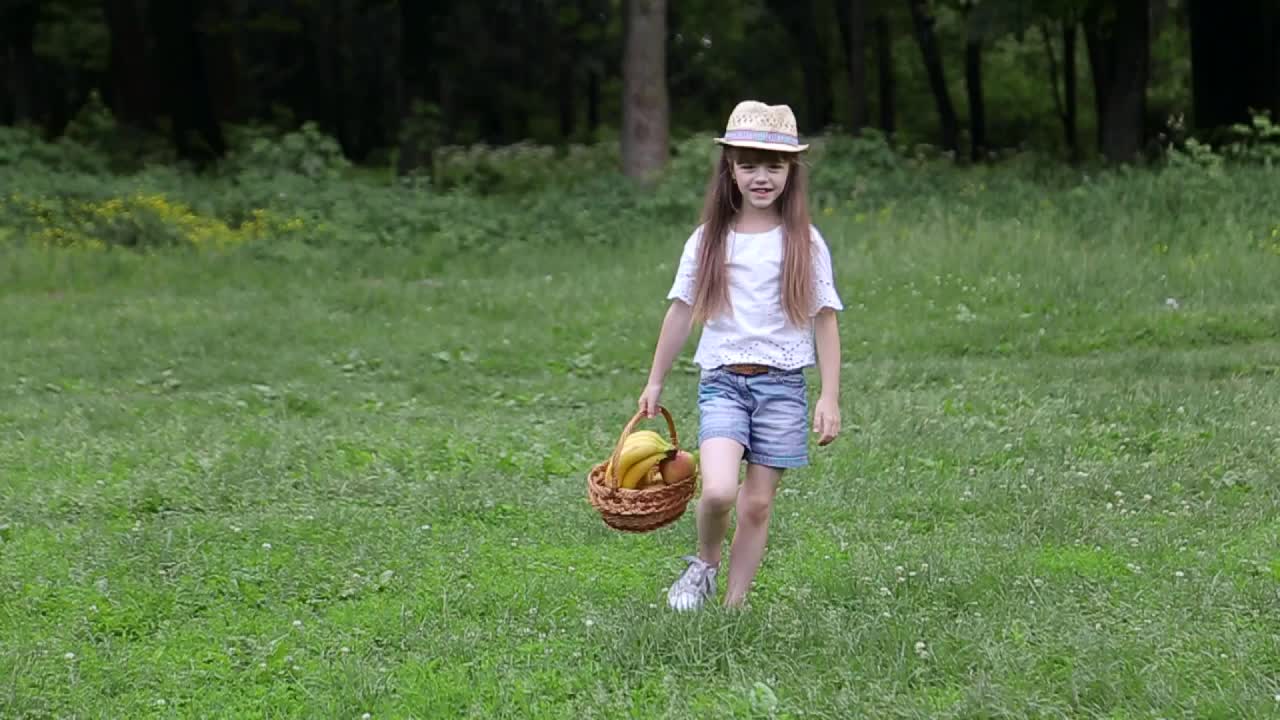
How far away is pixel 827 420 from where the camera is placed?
16.9 ft

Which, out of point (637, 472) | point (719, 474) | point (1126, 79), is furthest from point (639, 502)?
point (1126, 79)

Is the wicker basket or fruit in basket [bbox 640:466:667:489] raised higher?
fruit in basket [bbox 640:466:667:489]

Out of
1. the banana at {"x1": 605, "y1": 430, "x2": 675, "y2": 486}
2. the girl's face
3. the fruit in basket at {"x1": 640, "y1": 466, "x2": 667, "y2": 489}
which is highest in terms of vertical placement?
the girl's face

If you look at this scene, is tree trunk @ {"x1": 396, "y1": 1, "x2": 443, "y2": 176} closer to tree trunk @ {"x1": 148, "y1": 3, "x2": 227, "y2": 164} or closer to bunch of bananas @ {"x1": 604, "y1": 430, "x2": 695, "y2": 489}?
tree trunk @ {"x1": 148, "y1": 3, "x2": 227, "y2": 164}

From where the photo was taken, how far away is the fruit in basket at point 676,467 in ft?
17.6

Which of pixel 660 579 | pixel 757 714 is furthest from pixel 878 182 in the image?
pixel 757 714

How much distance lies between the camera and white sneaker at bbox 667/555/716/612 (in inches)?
210

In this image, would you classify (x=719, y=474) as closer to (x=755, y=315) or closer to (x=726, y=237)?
(x=755, y=315)

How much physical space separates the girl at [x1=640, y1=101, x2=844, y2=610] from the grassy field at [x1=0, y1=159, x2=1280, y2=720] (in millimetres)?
535

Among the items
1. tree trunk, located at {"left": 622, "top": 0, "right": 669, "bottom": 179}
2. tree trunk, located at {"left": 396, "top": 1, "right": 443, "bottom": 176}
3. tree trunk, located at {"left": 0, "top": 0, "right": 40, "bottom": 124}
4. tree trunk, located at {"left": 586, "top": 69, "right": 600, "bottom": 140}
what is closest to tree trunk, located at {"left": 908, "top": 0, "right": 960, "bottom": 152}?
tree trunk, located at {"left": 396, "top": 1, "right": 443, "bottom": 176}

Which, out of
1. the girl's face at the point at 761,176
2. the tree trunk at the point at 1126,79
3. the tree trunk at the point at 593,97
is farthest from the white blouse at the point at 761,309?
the tree trunk at the point at 593,97

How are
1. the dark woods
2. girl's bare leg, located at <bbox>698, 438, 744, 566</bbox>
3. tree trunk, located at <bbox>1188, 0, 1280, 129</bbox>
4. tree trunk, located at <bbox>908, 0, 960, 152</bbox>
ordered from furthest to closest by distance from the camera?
tree trunk, located at <bbox>908, 0, 960, 152</bbox>, the dark woods, tree trunk, located at <bbox>1188, 0, 1280, 129</bbox>, girl's bare leg, located at <bbox>698, 438, 744, 566</bbox>

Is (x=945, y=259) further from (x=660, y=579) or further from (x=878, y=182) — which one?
(x=660, y=579)

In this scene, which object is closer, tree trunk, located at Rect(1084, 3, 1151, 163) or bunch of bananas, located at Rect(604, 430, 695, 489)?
bunch of bananas, located at Rect(604, 430, 695, 489)
